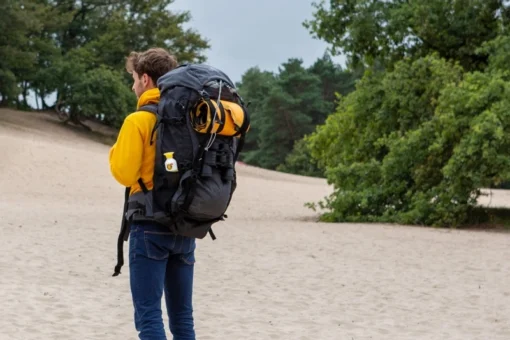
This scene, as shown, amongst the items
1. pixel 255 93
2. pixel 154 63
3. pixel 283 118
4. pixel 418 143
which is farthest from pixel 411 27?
pixel 255 93

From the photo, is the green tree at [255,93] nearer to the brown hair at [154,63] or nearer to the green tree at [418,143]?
the green tree at [418,143]

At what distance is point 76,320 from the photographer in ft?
24.3

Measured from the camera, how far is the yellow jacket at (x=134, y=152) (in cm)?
403

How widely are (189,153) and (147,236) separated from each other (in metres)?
0.44

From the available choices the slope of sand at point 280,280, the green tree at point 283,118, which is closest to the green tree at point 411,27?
the slope of sand at point 280,280

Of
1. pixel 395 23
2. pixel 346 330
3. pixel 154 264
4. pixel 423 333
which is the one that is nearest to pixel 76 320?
pixel 346 330

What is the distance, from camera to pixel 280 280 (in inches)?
406

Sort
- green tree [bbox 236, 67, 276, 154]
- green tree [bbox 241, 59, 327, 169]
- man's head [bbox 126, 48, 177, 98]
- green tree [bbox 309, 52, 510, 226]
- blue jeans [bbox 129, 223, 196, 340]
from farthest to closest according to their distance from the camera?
green tree [bbox 236, 67, 276, 154] → green tree [bbox 241, 59, 327, 169] → green tree [bbox 309, 52, 510, 226] → man's head [bbox 126, 48, 177, 98] → blue jeans [bbox 129, 223, 196, 340]

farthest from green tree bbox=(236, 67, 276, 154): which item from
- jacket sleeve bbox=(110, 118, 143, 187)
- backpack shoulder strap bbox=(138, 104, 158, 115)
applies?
jacket sleeve bbox=(110, 118, 143, 187)

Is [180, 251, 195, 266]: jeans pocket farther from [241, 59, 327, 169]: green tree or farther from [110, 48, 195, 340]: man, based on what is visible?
[241, 59, 327, 169]: green tree

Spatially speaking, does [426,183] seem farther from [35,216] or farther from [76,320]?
[76,320]

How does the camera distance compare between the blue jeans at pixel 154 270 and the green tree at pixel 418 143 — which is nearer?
the blue jeans at pixel 154 270

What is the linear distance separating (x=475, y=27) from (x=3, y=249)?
12040mm

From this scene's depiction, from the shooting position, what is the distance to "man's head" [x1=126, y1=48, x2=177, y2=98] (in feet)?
13.9
